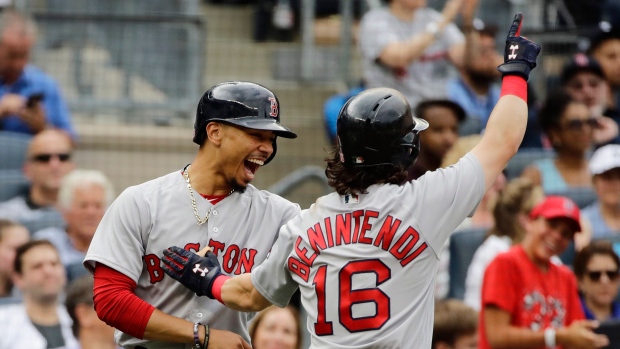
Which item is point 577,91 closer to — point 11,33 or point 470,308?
point 470,308

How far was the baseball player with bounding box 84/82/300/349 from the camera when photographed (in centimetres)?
407

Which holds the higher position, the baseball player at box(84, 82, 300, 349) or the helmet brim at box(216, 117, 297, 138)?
the helmet brim at box(216, 117, 297, 138)

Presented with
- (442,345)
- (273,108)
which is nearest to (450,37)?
(442,345)

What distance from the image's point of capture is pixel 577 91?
8570 millimetres

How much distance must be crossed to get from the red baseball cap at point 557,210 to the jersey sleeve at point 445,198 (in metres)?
2.53

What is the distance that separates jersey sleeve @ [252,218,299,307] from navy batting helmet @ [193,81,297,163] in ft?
1.51

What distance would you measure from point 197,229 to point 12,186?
3.46 metres

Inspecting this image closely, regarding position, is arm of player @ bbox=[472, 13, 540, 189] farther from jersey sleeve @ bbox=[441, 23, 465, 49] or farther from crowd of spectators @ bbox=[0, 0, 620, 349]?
jersey sleeve @ bbox=[441, 23, 465, 49]

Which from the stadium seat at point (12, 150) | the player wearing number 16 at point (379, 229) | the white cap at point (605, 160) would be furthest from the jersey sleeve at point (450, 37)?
the player wearing number 16 at point (379, 229)

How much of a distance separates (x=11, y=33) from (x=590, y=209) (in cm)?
425

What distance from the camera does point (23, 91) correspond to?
7934 mm

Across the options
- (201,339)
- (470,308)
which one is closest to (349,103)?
(201,339)

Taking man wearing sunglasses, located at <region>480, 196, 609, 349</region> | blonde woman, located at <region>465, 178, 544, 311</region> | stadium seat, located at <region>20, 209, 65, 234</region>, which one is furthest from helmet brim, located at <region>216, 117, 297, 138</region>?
stadium seat, located at <region>20, 209, 65, 234</region>

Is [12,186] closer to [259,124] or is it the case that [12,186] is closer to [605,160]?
[259,124]
